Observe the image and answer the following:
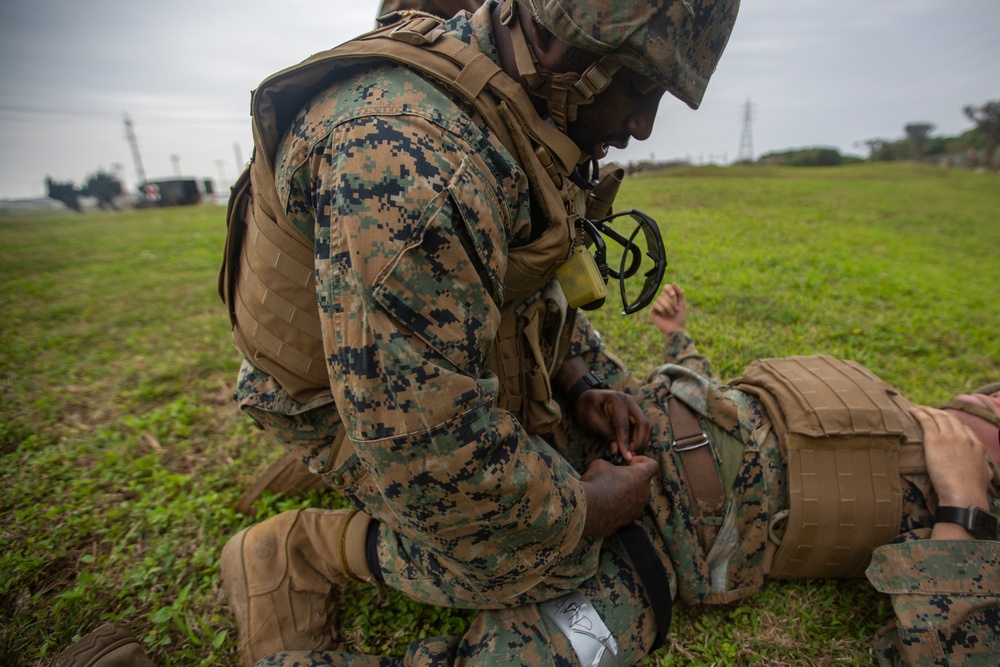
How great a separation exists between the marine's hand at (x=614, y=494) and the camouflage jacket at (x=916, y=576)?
0.26 m

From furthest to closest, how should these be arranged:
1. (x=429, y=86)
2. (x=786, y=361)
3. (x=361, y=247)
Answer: (x=786, y=361) → (x=429, y=86) → (x=361, y=247)

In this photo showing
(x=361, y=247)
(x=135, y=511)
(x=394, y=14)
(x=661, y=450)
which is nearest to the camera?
(x=361, y=247)

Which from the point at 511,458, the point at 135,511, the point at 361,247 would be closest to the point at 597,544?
the point at 511,458

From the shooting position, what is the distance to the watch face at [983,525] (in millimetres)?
1609

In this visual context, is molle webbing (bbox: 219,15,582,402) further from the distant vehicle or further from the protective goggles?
the distant vehicle

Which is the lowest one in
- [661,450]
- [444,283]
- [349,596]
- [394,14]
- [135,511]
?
[349,596]

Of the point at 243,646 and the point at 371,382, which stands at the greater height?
the point at 371,382

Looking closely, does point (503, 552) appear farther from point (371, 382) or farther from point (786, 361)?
point (786, 361)

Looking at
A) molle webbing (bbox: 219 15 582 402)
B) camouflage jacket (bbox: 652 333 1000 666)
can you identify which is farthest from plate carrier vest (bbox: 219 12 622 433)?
camouflage jacket (bbox: 652 333 1000 666)

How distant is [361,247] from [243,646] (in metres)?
1.49

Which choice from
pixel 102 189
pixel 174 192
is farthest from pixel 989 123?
pixel 102 189

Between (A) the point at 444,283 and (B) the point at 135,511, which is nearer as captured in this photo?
(A) the point at 444,283

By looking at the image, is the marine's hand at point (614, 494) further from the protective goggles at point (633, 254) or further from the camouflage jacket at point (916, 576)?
the protective goggles at point (633, 254)

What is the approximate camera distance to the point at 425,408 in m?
1.14
